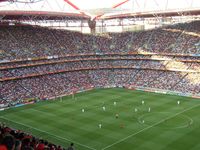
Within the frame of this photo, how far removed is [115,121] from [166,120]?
23.9ft

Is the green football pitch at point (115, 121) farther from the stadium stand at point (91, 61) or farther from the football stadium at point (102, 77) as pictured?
the stadium stand at point (91, 61)

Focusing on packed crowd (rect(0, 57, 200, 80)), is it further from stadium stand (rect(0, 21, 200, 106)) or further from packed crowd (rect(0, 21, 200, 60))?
packed crowd (rect(0, 21, 200, 60))

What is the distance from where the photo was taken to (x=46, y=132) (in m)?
36.2

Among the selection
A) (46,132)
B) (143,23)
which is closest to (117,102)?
(46,132)

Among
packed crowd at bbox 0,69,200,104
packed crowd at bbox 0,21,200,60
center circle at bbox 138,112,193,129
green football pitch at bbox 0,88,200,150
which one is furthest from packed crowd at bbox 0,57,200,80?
center circle at bbox 138,112,193,129

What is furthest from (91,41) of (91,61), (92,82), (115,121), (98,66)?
(115,121)

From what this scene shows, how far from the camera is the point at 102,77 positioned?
70250 mm

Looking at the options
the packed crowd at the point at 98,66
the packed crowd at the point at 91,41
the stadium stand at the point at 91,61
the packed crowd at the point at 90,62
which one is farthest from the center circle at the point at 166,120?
the packed crowd at the point at 91,41

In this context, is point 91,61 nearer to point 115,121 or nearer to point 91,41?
point 91,41

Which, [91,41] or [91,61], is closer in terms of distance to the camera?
[91,61]

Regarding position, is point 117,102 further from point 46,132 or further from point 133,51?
point 133,51

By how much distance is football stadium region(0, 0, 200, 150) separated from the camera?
35969 mm

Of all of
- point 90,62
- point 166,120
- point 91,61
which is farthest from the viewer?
point 91,61

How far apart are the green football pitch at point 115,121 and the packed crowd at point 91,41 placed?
16445 mm
